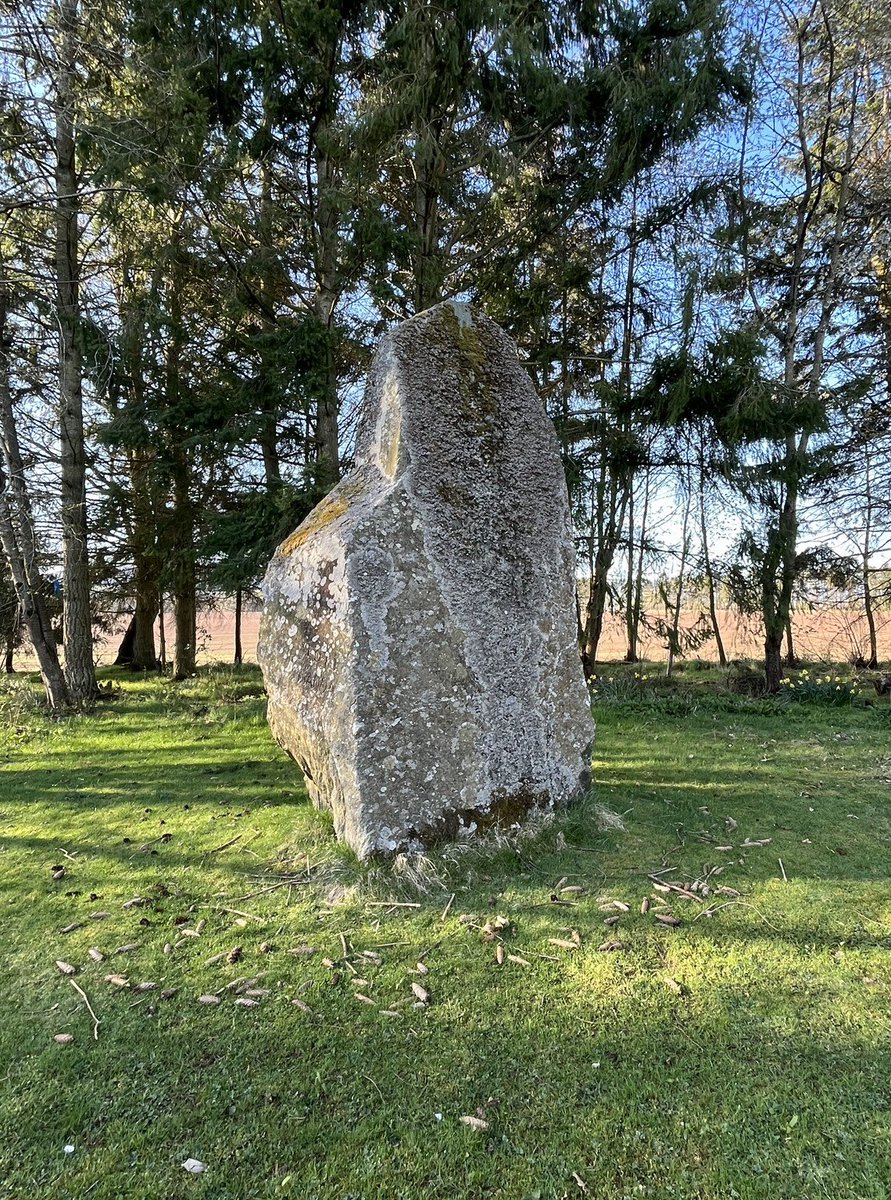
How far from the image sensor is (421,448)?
394 cm

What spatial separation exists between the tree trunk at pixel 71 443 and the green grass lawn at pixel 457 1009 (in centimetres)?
504

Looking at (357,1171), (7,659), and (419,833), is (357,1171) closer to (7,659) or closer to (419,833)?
(419,833)

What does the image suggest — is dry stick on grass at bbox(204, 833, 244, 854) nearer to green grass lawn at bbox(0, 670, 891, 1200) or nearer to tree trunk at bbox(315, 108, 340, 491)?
green grass lawn at bbox(0, 670, 891, 1200)

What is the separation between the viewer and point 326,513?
4.15 metres

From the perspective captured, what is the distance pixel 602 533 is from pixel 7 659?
541 inches

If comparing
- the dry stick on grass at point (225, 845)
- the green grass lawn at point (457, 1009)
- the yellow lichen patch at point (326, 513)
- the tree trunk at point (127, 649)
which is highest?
the yellow lichen patch at point (326, 513)

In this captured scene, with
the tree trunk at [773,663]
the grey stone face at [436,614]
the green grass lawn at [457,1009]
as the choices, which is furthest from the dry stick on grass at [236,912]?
the tree trunk at [773,663]

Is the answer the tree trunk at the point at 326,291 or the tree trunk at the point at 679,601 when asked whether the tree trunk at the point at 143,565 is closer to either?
the tree trunk at the point at 326,291

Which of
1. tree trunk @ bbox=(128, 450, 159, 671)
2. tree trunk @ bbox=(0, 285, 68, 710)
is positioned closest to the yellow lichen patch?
tree trunk @ bbox=(128, 450, 159, 671)

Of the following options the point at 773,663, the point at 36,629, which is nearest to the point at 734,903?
the point at 773,663

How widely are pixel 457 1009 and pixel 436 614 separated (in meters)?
1.92

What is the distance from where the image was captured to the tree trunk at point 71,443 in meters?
8.53

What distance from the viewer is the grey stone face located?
140 inches

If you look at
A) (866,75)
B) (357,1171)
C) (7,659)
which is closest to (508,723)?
(357,1171)
